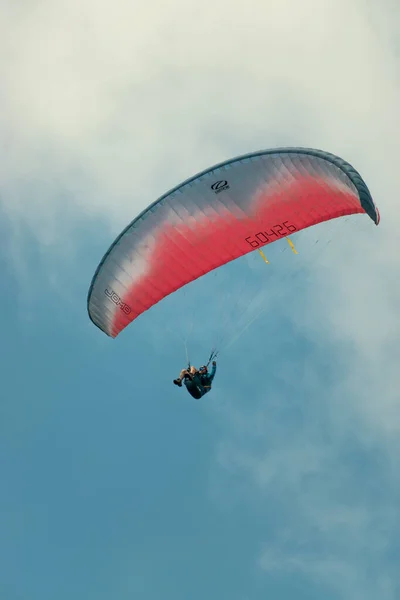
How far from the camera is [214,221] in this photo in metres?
39.5

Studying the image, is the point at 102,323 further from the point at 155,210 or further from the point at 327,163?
the point at 327,163

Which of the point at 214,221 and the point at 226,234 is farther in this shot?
the point at 226,234

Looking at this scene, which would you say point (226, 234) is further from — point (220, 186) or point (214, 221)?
point (220, 186)

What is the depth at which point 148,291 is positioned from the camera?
41156 millimetres

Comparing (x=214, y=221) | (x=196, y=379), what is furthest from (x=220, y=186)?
(x=196, y=379)

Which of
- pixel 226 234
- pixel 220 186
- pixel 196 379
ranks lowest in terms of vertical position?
pixel 196 379

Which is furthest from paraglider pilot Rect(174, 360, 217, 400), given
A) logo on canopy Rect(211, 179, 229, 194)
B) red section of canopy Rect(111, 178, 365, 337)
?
logo on canopy Rect(211, 179, 229, 194)

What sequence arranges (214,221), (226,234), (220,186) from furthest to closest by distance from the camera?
(226,234) < (214,221) < (220,186)

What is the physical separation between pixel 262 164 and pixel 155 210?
397 cm

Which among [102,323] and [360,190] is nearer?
[360,190]

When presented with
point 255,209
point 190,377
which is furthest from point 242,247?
point 190,377

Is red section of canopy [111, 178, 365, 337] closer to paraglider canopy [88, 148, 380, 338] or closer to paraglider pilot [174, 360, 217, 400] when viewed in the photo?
paraglider canopy [88, 148, 380, 338]

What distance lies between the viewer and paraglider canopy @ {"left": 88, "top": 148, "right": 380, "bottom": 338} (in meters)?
37.6

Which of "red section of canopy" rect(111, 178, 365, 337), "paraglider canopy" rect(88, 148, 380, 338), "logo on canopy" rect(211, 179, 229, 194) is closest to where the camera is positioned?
"paraglider canopy" rect(88, 148, 380, 338)
